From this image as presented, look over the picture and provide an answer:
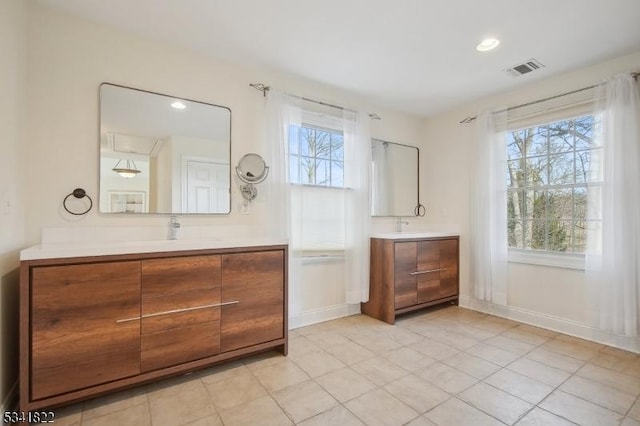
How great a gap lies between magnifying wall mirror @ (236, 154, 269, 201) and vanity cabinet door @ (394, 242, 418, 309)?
153cm

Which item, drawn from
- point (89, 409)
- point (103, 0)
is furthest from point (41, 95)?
point (89, 409)

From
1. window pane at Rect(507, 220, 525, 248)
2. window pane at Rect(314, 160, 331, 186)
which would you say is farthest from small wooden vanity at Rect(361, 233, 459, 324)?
window pane at Rect(314, 160, 331, 186)

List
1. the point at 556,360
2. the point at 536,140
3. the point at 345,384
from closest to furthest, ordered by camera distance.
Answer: the point at 345,384, the point at 556,360, the point at 536,140

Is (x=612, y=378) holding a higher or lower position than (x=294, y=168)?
lower

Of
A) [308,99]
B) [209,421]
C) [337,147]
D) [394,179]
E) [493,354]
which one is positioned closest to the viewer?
[209,421]

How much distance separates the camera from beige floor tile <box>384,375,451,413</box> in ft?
5.72

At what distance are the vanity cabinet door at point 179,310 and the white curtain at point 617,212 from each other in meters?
3.14

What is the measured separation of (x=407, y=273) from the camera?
3.19 meters

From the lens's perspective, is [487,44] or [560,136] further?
[560,136]

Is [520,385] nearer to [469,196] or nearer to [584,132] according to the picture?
[469,196]

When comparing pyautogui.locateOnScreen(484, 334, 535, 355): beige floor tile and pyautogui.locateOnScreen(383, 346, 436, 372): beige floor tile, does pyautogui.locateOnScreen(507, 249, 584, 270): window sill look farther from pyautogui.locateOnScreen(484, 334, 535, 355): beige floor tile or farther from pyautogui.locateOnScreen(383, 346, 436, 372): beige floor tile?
pyautogui.locateOnScreen(383, 346, 436, 372): beige floor tile

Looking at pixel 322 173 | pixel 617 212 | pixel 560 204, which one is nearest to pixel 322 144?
pixel 322 173

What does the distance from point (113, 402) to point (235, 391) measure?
69 cm

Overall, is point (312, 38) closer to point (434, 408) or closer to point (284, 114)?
point (284, 114)
